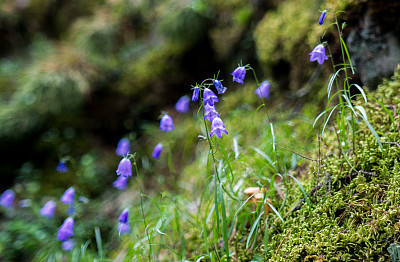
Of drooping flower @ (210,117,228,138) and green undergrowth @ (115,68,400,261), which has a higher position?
drooping flower @ (210,117,228,138)

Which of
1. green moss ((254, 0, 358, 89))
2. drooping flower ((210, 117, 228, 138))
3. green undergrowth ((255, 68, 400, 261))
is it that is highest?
green moss ((254, 0, 358, 89))

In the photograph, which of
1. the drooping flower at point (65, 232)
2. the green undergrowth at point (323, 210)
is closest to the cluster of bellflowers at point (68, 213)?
the drooping flower at point (65, 232)

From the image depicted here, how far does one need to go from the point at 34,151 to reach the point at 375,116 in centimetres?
461

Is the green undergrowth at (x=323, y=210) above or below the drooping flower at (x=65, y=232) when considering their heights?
below

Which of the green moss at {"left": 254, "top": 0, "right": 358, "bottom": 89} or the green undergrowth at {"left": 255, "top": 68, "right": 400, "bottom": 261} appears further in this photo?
the green moss at {"left": 254, "top": 0, "right": 358, "bottom": 89}

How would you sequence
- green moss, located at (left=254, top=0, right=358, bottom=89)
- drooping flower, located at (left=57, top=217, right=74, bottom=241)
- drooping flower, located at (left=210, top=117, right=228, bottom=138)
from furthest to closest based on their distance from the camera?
1. green moss, located at (left=254, top=0, right=358, bottom=89)
2. drooping flower, located at (left=57, top=217, right=74, bottom=241)
3. drooping flower, located at (left=210, top=117, right=228, bottom=138)

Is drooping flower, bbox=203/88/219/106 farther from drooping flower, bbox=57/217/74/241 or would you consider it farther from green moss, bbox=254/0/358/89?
drooping flower, bbox=57/217/74/241

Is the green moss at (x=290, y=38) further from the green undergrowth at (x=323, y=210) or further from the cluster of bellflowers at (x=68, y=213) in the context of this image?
the cluster of bellflowers at (x=68, y=213)

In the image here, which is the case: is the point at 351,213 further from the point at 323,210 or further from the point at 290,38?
the point at 290,38

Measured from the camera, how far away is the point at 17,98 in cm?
441

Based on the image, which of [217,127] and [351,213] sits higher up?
[217,127]

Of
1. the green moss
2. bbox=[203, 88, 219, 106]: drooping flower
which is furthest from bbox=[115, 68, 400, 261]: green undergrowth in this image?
the green moss

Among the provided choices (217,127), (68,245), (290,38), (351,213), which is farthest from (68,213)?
(290,38)

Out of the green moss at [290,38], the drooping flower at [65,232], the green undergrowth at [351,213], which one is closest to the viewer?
the green undergrowth at [351,213]
